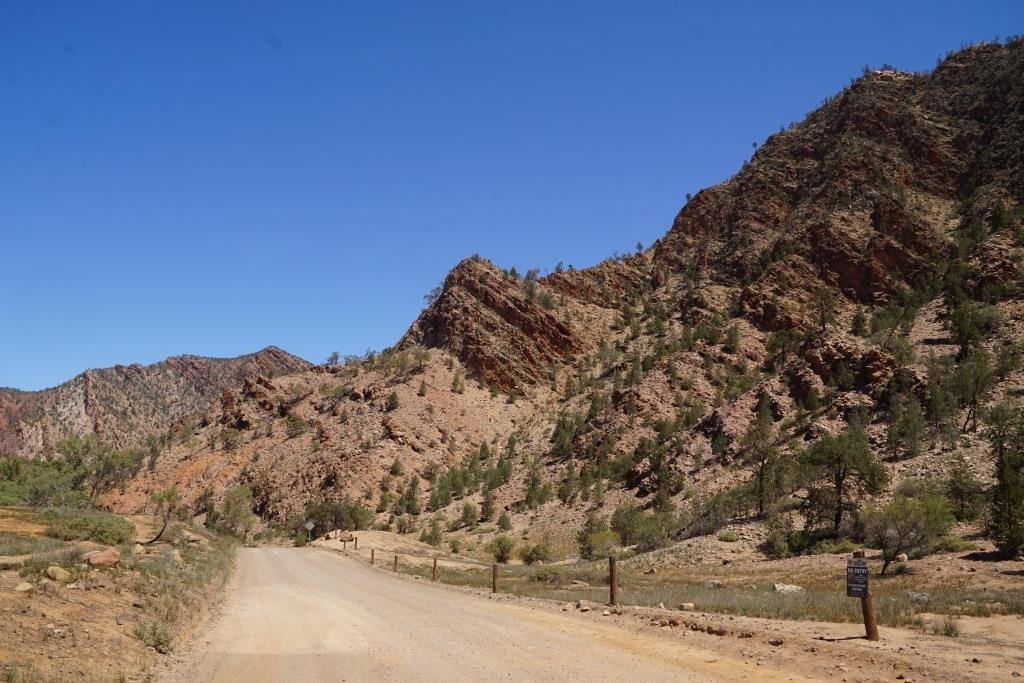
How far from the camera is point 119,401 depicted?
144875 millimetres

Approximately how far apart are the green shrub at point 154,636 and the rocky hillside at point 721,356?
1155 inches

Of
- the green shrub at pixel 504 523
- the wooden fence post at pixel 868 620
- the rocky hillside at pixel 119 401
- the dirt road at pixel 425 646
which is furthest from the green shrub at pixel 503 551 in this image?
the rocky hillside at pixel 119 401

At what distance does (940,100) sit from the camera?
261 ft

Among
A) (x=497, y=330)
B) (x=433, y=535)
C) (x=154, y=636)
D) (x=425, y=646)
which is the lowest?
(x=433, y=535)

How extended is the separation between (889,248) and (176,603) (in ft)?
227

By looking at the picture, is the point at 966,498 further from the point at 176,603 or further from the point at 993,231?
the point at 993,231

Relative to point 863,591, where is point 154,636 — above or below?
below

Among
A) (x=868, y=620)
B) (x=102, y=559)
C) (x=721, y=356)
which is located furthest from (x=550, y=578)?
(x=721, y=356)

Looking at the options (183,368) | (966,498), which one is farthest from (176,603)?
(183,368)

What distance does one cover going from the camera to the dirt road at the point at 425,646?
31.6ft

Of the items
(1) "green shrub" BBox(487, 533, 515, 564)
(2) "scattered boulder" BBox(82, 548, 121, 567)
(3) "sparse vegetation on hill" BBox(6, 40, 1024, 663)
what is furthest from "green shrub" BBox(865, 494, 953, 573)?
(2) "scattered boulder" BBox(82, 548, 121, 567)

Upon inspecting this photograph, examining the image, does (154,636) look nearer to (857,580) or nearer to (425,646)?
(425,646)

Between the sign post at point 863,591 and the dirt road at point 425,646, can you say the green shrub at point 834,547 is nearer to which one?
the dirt road at point 425,646

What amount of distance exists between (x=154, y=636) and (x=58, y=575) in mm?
3217
